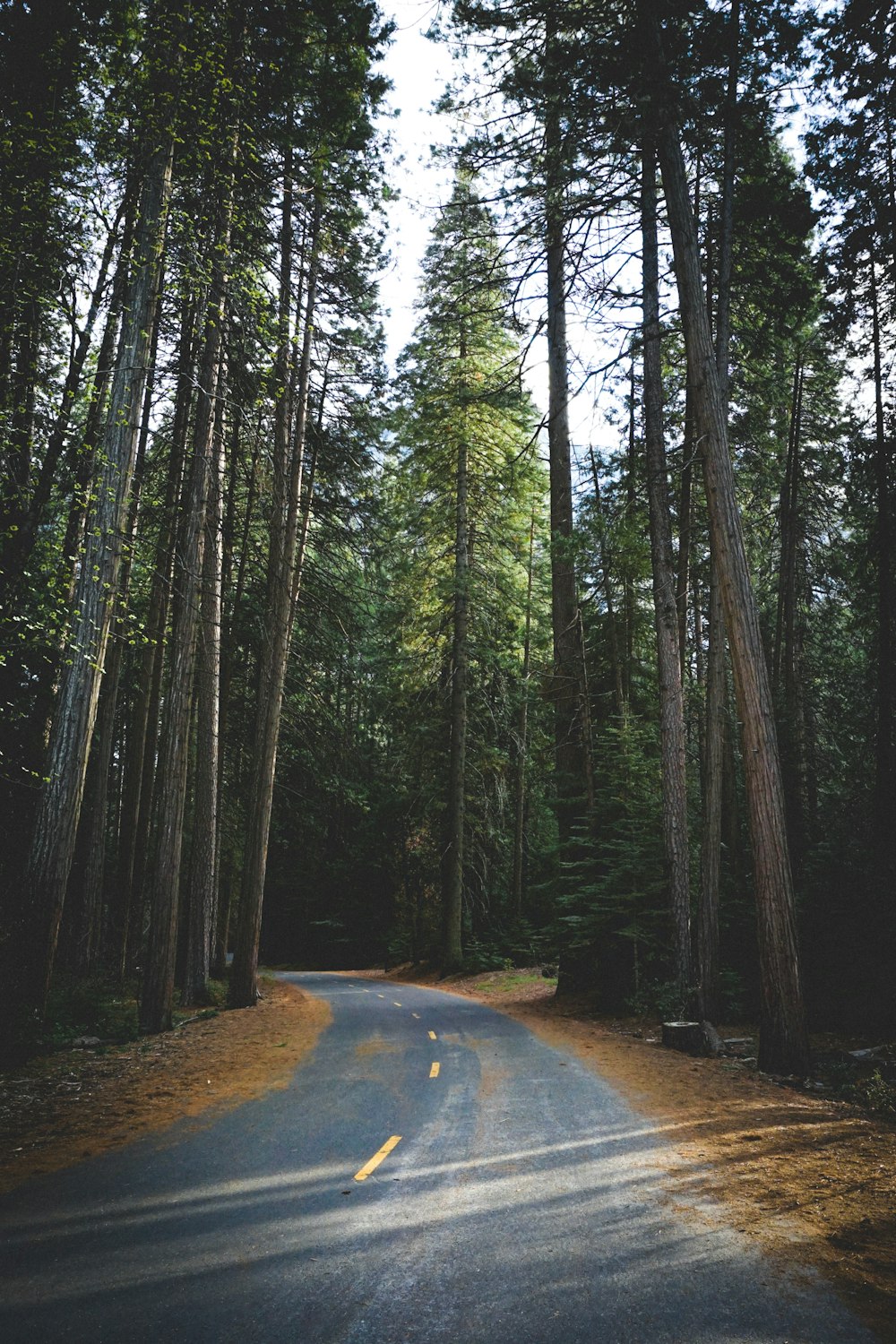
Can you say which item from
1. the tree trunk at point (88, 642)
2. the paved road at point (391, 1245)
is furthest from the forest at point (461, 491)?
the paved road at point (391, 1245)

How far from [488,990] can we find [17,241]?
1848cm

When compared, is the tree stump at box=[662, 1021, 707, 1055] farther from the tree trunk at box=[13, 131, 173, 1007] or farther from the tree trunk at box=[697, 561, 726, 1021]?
the tree trunk at box=[13, 131, 173, 1007]

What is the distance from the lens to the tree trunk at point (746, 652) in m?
8.89

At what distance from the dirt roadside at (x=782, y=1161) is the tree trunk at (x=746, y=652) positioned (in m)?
0.88

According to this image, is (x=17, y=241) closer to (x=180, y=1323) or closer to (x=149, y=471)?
(x=149, y=471)

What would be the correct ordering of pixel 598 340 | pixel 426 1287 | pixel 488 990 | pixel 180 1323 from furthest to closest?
pixel 488 990, pixel 598 340, pixel 426 1287, pixel 180 1323

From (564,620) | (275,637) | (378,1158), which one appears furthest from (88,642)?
(564,620)

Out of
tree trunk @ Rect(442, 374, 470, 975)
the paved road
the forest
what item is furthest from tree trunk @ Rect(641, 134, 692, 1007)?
tree trunk @ Rect(442, 374, 470, 975)

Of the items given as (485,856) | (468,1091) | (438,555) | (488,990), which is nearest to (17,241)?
(468,1091)

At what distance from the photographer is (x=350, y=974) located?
1128 inches

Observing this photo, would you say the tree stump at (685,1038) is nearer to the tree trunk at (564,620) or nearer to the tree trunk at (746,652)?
the tree trunk at (746,652)

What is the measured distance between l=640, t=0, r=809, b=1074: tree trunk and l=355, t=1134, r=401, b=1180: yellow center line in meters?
5.21

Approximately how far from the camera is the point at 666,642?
42.8ft

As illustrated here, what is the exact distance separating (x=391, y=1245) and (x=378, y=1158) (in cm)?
156
